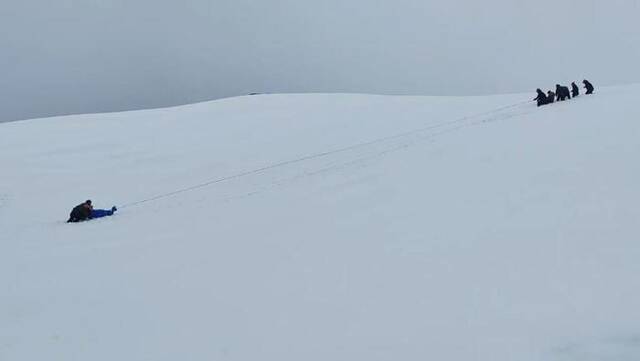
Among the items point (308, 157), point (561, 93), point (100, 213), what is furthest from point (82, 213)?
point (561, 93)

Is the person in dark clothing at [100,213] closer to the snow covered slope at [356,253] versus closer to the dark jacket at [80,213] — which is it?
the dark jacket at [80,213]

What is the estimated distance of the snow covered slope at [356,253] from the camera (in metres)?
4.55

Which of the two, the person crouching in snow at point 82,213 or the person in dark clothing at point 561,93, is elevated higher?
the person in dark clothing at point 561,93

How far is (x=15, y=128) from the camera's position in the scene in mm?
22672

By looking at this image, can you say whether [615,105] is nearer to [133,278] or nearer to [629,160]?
[629,160]

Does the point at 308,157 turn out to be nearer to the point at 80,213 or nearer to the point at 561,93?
the point at 80,213

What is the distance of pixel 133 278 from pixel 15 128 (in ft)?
62.4

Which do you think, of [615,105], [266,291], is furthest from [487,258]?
[615,105]

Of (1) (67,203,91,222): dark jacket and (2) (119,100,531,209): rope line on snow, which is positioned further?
(2) (119,100,531,209): rope line on snow

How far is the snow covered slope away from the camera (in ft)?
14.9

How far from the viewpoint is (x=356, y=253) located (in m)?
6.68

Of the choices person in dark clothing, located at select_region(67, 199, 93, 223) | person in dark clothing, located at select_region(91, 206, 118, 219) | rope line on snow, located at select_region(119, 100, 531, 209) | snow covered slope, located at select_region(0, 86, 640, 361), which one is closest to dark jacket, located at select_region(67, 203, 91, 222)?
person in dark clothing, located at select_region(67, 199, 93, 223)

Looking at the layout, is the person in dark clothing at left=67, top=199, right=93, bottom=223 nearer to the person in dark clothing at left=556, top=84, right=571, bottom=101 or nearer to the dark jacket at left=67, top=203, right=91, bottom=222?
the dark jacket at left=67, top=203, right=91, bottom=222

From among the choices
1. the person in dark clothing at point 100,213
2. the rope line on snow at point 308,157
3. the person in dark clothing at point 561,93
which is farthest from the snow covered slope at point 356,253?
the person in dark clothing at point 561,93
